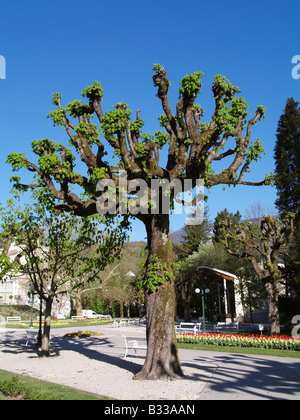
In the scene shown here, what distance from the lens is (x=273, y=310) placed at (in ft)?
65.5

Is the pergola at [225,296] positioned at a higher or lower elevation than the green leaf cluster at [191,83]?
lower

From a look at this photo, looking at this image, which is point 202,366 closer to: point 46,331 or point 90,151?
point 46,331

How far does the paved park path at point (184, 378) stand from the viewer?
7.14 meters

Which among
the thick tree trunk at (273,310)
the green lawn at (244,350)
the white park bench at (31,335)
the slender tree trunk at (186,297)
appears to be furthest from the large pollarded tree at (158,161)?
the slender tree trunk at (186,297)

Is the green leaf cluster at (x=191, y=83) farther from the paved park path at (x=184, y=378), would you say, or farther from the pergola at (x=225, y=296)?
the pergola at (x=225, y=296)

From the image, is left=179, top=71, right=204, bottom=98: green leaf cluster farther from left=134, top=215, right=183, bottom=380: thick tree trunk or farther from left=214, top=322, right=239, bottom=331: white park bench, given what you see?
left=214, top=322, right=239, bottom=331: white park bench

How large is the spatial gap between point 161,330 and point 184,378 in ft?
4.25

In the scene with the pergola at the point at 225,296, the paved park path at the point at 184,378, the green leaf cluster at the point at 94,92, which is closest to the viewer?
the paved park path at the point at 184,378

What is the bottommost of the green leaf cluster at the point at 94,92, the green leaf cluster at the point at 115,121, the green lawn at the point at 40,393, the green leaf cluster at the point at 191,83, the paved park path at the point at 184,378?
the paved park path at the point at 184,378

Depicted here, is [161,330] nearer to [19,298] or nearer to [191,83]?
[191,83]

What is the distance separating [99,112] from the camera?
34.7 feet

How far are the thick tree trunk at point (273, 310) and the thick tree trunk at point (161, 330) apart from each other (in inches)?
508

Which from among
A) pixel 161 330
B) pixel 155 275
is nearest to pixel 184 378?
Answer: pixel 161 330
